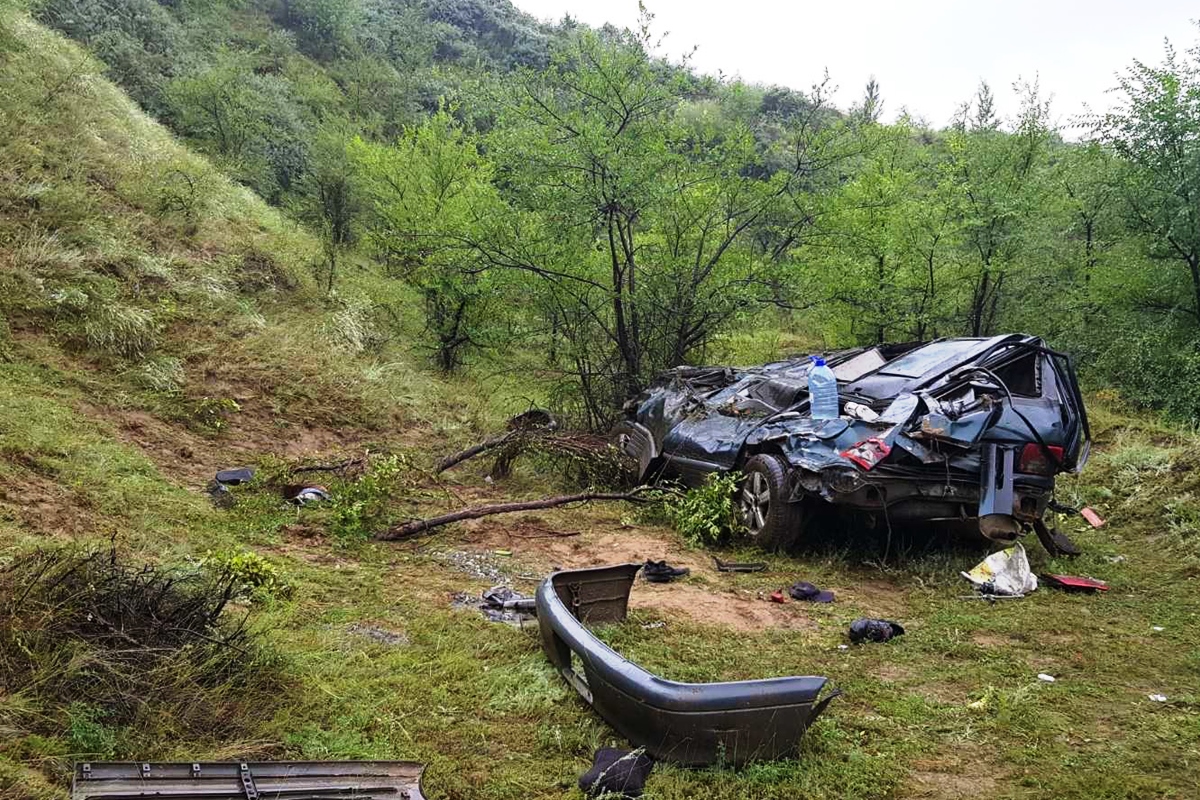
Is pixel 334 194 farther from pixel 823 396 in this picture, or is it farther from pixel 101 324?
pixel 823 396

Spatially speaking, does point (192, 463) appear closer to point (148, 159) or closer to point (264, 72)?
point (148, 159)

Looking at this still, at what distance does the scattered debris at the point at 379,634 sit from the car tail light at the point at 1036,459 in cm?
468

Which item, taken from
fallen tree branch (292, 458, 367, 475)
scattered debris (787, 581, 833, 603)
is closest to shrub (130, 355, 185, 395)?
fallen tree branch (292, 458, 367, 475)

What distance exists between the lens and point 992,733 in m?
2.93

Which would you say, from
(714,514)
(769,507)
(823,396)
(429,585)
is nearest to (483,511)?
(429,585)

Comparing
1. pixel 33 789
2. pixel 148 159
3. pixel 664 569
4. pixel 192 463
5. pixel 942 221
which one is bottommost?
pixel 192 463

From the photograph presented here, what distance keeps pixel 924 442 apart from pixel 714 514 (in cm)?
189

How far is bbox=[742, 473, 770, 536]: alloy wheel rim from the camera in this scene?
237 inches

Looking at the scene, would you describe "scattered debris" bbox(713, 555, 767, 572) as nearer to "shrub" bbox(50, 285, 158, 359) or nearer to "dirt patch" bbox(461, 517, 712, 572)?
"dirt patch" bbox(461, 517, 712, 572)

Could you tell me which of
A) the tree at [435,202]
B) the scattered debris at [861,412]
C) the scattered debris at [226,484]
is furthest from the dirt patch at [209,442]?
the scattered debris at [861,412]

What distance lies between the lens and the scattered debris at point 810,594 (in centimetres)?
495

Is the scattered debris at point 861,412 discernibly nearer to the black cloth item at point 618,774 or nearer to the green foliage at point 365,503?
the black cloth item at point 618,774

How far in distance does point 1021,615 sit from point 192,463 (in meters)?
7.08

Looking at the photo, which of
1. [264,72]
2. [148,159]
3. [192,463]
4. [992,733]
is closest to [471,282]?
[148,159]
